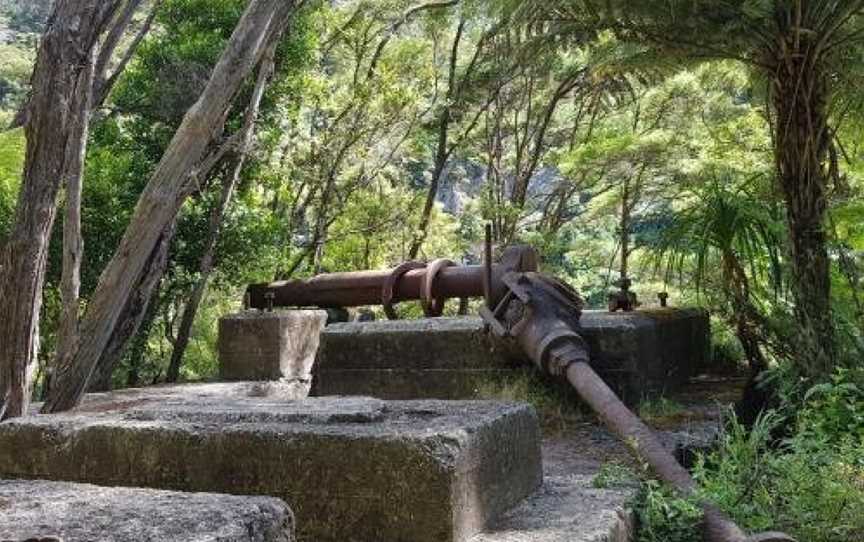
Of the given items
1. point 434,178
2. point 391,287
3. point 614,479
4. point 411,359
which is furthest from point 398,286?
point 434,178

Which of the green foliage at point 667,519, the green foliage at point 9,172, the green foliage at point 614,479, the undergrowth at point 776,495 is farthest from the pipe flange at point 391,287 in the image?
the green foliage at point 667,519

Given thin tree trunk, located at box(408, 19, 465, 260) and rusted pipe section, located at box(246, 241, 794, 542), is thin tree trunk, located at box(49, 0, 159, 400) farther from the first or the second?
thin tree trunk, located at box(408, 19, 465, 260)

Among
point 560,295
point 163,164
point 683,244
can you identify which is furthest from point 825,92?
point 163,164

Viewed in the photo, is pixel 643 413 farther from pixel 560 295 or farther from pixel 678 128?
pixel 678 128

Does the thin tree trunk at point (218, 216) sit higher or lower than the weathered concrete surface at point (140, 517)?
higher

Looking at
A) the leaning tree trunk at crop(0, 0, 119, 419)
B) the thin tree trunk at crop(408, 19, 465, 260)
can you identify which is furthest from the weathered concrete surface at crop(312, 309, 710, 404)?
the thin tree trunk at crop(408, 19, 465, 260)

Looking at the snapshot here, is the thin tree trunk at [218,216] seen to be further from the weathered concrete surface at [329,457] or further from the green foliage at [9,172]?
the weathered concrete surface at [329,457]

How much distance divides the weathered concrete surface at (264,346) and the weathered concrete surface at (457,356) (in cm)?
86

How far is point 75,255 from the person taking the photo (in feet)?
17.1

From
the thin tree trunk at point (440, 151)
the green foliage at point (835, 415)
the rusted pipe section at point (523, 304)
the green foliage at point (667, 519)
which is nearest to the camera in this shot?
the green foliage at point (667, 519)

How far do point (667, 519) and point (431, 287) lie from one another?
3371 mm

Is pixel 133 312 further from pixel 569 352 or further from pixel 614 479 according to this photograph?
pixel 614 479

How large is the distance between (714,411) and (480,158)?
1223 centimetres

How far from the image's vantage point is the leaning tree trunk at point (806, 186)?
179 inches
